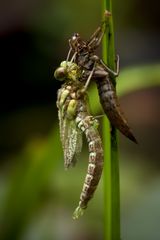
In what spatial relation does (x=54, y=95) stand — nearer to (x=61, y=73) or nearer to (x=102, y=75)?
(x=61, y=73)

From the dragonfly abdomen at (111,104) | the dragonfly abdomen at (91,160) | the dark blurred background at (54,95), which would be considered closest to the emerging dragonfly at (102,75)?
the dragonfly abdomen at (111,104)

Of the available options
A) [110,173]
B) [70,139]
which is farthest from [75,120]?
[110,173]

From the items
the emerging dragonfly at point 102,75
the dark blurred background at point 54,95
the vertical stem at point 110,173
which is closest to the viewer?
the vertical stem at point 110,173

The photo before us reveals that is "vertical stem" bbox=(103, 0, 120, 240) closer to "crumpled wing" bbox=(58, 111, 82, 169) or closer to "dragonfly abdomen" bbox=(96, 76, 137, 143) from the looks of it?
"dragonfly abdomen" bbox=(96, 76, 137, 143)

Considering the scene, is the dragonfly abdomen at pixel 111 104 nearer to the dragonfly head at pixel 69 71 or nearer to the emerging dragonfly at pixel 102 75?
the emerging dragonfly at pixel 102 75

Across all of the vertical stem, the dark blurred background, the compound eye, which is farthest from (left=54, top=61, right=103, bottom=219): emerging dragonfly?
the dark blurred background

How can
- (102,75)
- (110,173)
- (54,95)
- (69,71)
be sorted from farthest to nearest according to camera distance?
(54,95) < (69,71) < (102,75) < (110,173)

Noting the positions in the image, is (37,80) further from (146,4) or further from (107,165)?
(107,165)
